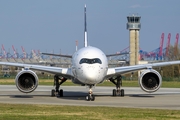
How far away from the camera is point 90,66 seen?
102ft

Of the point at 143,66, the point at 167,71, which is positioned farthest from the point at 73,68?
the point at 167,71

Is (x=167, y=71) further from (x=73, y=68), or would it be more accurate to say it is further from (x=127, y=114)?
(x=127, y=114)

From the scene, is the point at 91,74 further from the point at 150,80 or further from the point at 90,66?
the point at 150,80

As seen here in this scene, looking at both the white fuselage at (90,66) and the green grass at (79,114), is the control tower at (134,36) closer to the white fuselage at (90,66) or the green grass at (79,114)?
the white fuselage at (90,66)

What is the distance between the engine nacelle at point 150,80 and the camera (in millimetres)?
34312

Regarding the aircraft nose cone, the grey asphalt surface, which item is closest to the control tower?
the grey asphalt surface

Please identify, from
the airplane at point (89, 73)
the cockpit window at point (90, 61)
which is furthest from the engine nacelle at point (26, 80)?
the cockpit window at point (90, 61)

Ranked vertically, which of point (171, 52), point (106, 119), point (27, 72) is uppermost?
point (171, 52)

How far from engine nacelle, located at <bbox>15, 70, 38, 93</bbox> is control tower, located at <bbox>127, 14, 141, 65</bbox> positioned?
108 m

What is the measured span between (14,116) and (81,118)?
256cm

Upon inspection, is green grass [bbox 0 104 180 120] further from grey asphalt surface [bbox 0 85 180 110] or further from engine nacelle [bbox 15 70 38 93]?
engine nacelle [bbox 15 70 38 93]

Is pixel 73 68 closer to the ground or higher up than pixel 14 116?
higher up

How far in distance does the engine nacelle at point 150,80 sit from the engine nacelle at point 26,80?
664 centimetres

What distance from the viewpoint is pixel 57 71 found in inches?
1368
